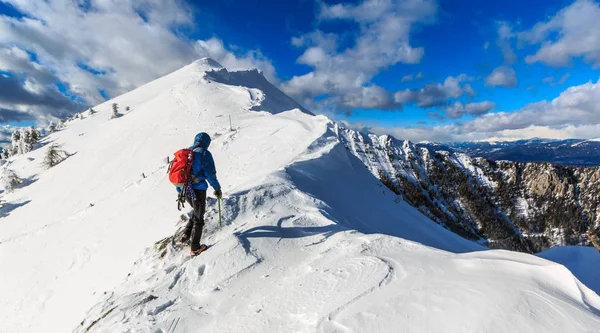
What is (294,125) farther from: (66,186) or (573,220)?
(573,220)

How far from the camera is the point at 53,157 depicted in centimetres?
3831

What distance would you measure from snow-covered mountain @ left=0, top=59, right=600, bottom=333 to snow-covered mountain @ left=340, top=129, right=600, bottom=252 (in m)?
131

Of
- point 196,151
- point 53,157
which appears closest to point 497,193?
point 53,157

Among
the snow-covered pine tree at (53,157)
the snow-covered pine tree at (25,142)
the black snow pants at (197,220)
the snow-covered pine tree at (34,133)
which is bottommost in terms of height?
the black snow pants at (197,220)

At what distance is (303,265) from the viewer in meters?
6.77

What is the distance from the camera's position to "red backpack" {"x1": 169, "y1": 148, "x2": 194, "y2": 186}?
291 inches

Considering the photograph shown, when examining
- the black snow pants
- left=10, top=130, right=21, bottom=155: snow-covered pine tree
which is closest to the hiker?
the black snow pants

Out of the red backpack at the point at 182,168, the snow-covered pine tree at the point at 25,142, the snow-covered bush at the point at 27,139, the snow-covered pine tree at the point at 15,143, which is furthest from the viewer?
the snow-covered pine tree at the point at 15,143

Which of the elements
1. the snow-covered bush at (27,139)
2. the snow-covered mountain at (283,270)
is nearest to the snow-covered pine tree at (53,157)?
the snow-covered bush at (27,139)

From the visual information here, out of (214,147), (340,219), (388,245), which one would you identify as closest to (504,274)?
(388,245)

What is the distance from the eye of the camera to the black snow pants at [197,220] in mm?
7434

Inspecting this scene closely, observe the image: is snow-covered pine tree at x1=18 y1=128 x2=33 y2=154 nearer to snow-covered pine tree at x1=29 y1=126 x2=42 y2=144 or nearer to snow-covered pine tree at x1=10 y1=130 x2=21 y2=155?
snow-covered pine tree at x1=29 y1=126 x2=42 y2=144

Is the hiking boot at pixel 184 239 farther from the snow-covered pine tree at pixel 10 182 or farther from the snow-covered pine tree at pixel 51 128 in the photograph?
the snow-covered pine tree at pixel 51 128

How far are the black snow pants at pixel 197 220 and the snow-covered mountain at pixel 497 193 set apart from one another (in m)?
137
